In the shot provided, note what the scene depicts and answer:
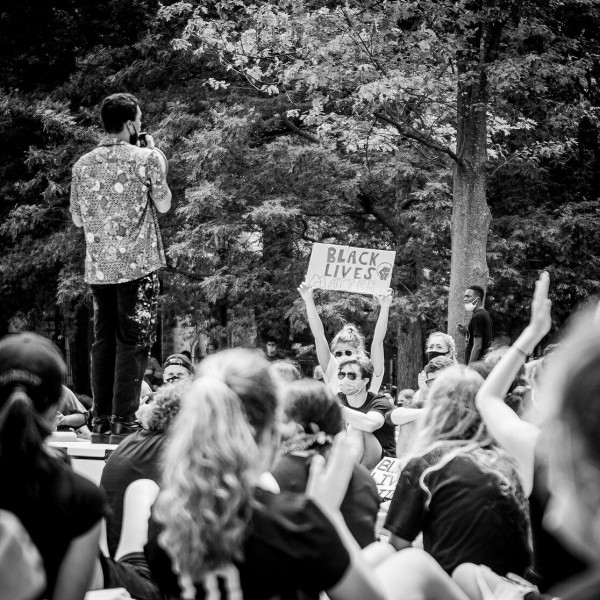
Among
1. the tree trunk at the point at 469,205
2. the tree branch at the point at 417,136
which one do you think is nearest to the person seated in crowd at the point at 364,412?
the tree trunk at the point at 469,205

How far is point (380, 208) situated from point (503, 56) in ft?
23.2

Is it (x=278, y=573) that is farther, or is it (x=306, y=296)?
(x=306, y=296)

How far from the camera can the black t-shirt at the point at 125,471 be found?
3979mm

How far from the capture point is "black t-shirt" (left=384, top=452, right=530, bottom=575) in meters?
3.52

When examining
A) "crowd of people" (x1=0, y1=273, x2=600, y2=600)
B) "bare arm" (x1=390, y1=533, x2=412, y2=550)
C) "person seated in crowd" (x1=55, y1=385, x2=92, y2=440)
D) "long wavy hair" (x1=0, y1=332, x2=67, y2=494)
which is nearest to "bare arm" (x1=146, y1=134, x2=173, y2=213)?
"person seated in crowd" (x1=55, y1=385, x2=92, y2=440)

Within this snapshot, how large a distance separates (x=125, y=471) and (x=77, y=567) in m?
1.63

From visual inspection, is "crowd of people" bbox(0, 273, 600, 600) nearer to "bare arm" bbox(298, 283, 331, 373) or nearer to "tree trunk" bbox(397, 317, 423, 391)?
"bare arm" bbox(298, 283, 331, 373)

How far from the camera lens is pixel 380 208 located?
20094 mm

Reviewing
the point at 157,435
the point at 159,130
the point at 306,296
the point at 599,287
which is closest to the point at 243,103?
the point at 159,130

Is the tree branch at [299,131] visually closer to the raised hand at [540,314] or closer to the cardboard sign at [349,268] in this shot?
the cardboard sign at [349,268]

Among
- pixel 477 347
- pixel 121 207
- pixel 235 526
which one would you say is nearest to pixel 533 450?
pixel 235 526

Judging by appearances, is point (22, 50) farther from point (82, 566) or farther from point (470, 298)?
point (82, 566)

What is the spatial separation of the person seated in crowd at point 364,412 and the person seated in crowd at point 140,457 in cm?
201

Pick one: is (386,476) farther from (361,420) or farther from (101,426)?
(101,426)
